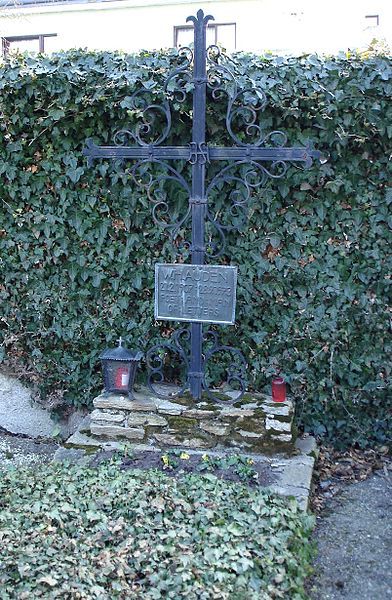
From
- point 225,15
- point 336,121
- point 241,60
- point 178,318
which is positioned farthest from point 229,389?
point 225,15

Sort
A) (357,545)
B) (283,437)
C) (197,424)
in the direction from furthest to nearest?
(197,424) < (283,437) < (357,545)

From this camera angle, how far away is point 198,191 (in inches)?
146

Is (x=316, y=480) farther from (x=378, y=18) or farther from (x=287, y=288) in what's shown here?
(x=378, y=18)

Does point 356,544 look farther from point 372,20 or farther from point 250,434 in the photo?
point 372,20

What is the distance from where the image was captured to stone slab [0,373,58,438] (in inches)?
183

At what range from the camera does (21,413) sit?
4688mm

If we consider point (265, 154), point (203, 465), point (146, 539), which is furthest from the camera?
point (265, 154)

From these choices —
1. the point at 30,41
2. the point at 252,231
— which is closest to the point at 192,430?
the point at 252,231

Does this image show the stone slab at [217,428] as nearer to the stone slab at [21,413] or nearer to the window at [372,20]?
the stone slab at [21,413]

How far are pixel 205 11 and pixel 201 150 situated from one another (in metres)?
8.22

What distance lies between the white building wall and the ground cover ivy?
8914 mm

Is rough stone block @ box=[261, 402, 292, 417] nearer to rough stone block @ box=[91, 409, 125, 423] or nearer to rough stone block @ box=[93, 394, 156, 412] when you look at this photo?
rough stone block @ box=[93, 394, 156, 412]

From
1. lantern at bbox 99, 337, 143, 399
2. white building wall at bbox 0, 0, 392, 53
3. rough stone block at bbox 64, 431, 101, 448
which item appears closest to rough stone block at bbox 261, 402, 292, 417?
lantern at bbox 99, 337, 143, 399

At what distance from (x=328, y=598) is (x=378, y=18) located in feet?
34.7
